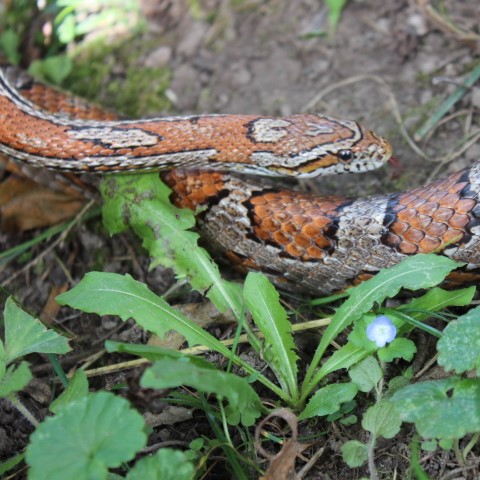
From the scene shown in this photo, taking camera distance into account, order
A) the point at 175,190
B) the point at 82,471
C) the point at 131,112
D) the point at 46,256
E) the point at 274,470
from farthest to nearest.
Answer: the point at 131,112
the point at 46,256
the point at 175,190
the point at 274,470
the point at 82,471

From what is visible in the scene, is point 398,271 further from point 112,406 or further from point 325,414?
point 112,406

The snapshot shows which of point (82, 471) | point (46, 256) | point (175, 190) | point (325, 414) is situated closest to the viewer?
point (82, 471)

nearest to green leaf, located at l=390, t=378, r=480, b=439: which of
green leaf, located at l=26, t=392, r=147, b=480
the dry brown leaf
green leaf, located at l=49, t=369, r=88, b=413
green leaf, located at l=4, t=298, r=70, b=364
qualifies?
green leaf, located at l=26, t=392, r=147, b=480

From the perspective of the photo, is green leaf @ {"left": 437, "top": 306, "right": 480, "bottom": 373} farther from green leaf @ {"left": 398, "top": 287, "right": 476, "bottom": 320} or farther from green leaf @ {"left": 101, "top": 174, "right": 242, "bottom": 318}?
green leaf @ {"left": 101, "top": 174, "right": 242, "bottom": 318}

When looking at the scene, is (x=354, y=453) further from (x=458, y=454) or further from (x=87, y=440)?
(x=87, y=440)

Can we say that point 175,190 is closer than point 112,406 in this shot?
No

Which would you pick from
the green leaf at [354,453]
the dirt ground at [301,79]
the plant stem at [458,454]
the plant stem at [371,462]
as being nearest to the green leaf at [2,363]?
the dirt ground at [301,79]

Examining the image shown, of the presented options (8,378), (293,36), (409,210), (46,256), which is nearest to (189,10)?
(293,36)
